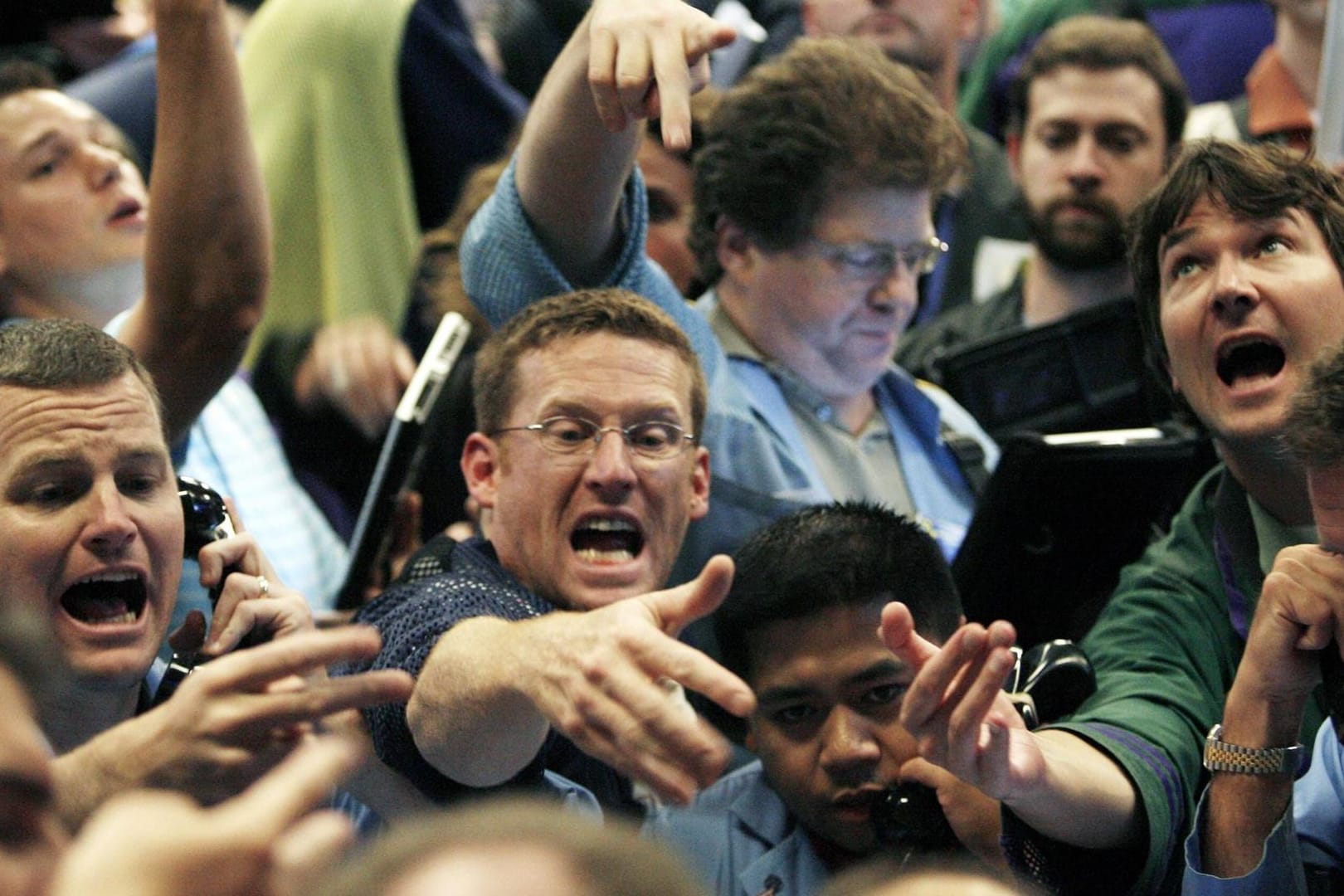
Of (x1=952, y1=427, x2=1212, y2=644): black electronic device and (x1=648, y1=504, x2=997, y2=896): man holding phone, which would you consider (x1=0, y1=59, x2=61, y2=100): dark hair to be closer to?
(x1=648, y1=504, x2=997, y2=896): man holding phone

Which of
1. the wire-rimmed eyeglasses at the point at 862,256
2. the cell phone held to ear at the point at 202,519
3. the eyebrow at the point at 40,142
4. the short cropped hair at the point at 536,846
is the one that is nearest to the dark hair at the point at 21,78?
the eyebrow at the point at 40,142

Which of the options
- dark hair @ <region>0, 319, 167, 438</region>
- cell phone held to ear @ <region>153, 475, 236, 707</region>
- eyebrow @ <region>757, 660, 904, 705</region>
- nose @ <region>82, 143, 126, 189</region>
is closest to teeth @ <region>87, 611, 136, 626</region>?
cell phone held to ear @ <region>153, 475, 236, 707</region>

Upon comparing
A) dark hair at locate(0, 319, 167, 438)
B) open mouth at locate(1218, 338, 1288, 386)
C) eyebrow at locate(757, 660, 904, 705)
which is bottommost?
eyebrow at locate(757, 660, 904, 705)

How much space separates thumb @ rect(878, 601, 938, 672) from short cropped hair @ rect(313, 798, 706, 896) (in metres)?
0.93

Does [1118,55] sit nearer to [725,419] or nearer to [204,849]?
[725,419]

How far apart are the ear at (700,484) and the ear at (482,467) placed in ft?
0.98

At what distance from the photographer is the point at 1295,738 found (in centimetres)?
257

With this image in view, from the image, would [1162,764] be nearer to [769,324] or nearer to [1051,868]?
[1051,868]

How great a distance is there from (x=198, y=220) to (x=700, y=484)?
0.87 m

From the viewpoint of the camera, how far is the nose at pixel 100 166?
3.81 m

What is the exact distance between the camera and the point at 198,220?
10.3 ft

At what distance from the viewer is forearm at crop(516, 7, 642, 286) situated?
10.1 ft

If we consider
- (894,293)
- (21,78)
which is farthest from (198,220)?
(894,293)

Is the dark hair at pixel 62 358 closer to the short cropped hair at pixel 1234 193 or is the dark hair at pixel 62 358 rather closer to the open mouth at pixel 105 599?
the open mouth at pixel 105 599
